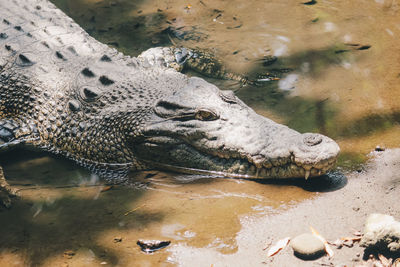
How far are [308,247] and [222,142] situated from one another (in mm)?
1399

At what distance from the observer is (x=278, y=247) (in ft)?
10.8

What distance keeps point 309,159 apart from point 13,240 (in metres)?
2.46

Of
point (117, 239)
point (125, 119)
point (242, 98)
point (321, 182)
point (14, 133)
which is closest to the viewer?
point (117, 239)

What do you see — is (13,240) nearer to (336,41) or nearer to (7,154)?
(7,154)

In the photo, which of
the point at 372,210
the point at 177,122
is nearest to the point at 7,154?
the point at 177,122

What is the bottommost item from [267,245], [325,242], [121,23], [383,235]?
[121,23]

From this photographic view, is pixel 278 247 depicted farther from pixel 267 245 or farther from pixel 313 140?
pixel 313 140

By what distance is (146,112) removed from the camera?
4.64 metres

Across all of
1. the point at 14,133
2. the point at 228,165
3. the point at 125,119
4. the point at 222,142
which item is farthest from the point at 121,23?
the point at 228,165

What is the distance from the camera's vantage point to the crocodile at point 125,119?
4.07m

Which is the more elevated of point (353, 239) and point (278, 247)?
point (353, 239)

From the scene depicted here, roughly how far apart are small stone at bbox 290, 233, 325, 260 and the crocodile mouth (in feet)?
2.35

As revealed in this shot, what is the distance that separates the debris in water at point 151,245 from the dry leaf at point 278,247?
77cm

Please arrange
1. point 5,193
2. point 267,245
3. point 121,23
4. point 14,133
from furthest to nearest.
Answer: point 121,23 < point 14,133 < point 5,193 < point 267,245
